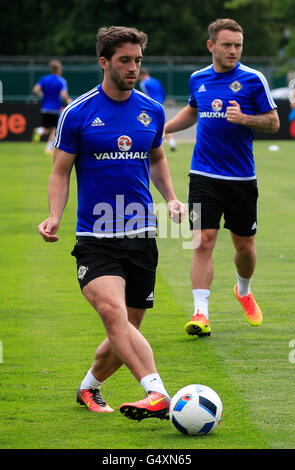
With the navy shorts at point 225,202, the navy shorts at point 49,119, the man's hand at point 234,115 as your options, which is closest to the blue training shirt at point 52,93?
the navy shorts at point 49,119

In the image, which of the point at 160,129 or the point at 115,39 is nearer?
the point at 115,39

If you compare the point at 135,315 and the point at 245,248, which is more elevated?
the point at 135,315

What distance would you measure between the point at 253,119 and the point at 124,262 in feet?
8.40

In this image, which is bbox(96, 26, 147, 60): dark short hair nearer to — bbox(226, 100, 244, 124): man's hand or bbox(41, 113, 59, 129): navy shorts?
bbox(226, 100, 244, 124): man's hand

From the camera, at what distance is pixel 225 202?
8.30 meters

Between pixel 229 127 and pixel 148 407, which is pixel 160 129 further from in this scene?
pixel 229 127

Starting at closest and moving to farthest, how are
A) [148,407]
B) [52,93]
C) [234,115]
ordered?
[148,407], [234,115], [52,93]

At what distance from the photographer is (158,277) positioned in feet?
35.7

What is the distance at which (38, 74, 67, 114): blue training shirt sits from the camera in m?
28.6

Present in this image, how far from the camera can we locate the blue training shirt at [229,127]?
8.15 meters

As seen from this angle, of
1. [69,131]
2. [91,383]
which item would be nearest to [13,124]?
[91,383]

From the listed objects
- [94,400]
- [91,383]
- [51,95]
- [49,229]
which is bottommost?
[51,95]

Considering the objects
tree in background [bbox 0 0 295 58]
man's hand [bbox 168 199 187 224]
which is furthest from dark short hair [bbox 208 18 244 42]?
tree in background [bbox 0 0 295 58]
